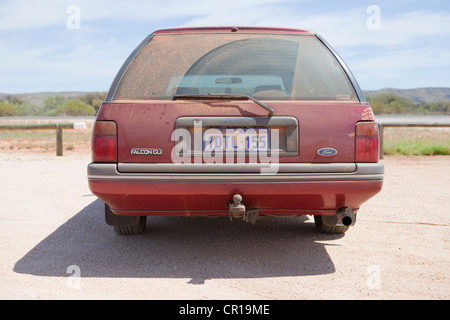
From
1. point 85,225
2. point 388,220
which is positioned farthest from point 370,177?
point 85,225

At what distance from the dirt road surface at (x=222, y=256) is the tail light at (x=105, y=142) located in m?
0.86

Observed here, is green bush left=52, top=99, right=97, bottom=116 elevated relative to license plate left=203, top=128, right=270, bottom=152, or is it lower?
elevated

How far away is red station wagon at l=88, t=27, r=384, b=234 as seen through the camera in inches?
138

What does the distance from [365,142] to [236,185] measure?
981 mm

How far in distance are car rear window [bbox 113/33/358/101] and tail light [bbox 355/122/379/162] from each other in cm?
29

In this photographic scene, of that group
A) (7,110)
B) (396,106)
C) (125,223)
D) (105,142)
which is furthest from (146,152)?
(396,106)

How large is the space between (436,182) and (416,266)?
16.9 feet

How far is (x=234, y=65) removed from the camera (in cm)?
394

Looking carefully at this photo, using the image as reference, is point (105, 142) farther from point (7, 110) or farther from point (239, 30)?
point (7, 110)

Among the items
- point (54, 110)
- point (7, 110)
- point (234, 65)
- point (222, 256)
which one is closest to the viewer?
point (234, 65)

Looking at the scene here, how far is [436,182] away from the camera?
28.0 ft

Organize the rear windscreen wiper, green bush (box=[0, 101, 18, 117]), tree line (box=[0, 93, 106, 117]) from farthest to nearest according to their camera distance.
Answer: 1. green bush (box=[0, 101, 18, 117])
2. tree line (box=[0, 93, 106, 117])
3. the rear windscreen wiper

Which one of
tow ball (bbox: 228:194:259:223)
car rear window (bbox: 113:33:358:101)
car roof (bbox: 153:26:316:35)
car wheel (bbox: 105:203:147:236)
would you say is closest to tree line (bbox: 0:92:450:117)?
car wheel (bbox: 105:203:147:236)

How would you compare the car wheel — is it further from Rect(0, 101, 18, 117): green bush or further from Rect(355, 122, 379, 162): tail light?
Rect(0, 101, 18, 117): green bush
